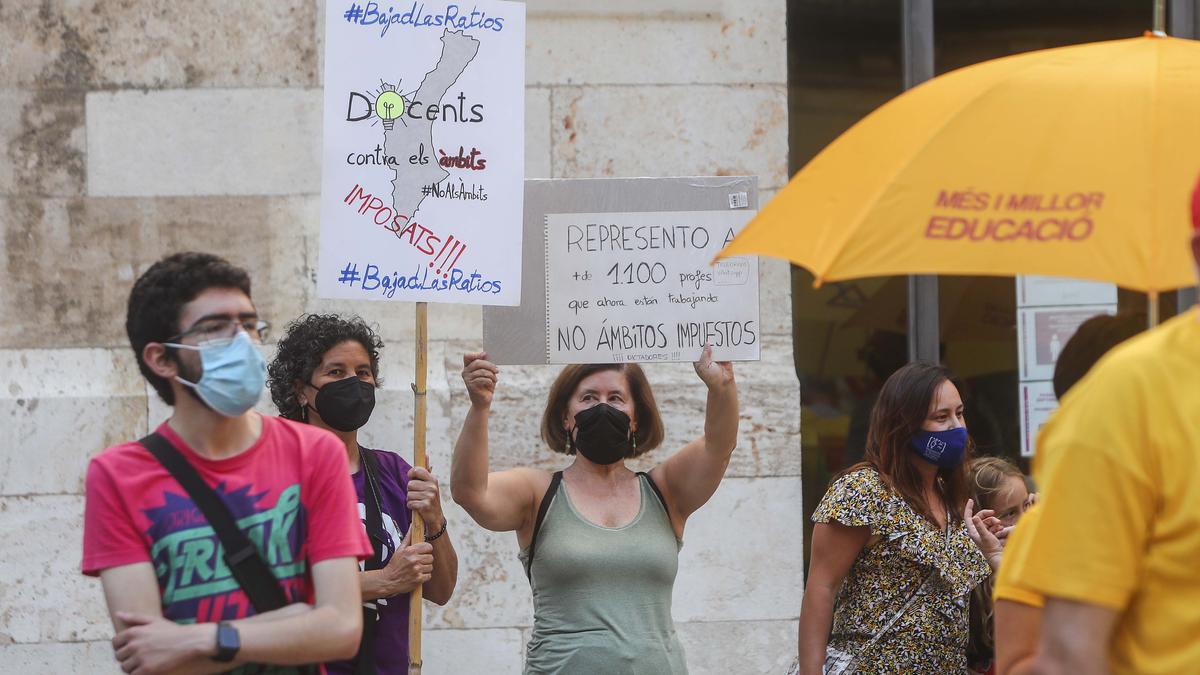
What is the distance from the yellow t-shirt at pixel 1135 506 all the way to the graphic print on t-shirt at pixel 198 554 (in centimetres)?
148

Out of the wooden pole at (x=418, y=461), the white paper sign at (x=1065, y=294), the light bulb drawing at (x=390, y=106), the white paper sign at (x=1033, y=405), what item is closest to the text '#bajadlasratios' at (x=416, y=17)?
the light bulb drawing at (x=390, y=106)

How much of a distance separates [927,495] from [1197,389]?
2209mm

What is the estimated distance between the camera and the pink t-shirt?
9.09 ft

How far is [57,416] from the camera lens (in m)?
5.59

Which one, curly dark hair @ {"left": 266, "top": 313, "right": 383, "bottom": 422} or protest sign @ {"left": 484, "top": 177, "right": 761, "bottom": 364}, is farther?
protest sign @ {"left": 484, "top": 177, "right": 761, "bottom": 364}

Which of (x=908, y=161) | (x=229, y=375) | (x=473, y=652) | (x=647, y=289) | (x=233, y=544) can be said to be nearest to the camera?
(x=908, y=161)

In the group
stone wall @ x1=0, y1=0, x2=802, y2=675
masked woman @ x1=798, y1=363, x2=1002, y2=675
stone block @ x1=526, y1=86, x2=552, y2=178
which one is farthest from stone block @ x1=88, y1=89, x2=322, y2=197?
masked woman @ x1=798, y1=363, x2=1002, y2=675

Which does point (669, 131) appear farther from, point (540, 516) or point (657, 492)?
point (540, 516)

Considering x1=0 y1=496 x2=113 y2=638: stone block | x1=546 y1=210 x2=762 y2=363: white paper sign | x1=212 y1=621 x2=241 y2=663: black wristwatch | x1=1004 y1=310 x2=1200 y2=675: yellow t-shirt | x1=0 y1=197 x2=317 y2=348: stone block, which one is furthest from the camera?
x1=0 y1=197 x2=317 y2=348: stone block

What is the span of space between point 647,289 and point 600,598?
3.17 ft

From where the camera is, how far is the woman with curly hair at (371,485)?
391cm

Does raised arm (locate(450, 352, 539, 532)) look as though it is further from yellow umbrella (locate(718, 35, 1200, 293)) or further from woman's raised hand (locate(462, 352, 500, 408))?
yellow umbrella (locate(718, 35, 1200, 293))

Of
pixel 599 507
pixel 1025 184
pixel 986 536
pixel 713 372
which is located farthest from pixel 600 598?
pixel 1025 184

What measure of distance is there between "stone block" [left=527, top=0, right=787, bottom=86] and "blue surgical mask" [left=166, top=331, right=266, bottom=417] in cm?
309
